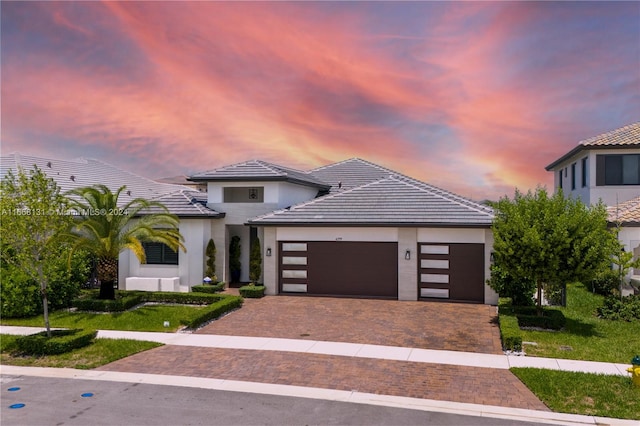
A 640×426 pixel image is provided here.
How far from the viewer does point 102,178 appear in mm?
37000

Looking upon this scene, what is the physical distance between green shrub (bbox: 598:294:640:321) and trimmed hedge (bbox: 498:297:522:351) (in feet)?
11.8

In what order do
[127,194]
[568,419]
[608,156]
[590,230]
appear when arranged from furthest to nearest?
[127,194] → [608,156] → [590,230] → [568,419]

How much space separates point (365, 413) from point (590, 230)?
1177 cm

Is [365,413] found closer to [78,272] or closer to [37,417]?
[37,417]

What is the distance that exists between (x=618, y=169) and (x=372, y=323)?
19.8 meters

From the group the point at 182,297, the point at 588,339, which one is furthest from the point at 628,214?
the point at 182,297

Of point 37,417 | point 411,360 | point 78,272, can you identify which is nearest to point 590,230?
point 411,360

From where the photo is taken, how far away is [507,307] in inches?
783

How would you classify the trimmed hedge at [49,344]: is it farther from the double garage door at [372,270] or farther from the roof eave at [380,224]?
the double garage door at [372,270]

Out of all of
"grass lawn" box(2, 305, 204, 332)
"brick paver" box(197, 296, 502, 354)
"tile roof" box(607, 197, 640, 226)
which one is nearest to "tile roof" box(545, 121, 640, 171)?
"tile roof" box(607, 197, 640, 226)

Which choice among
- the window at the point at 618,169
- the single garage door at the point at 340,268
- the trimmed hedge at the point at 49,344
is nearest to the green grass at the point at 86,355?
the trimmed hedge at the point at 49,344

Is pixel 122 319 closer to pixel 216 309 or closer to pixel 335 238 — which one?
pixel 216 309

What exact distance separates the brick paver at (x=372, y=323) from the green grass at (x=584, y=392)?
8.79ft

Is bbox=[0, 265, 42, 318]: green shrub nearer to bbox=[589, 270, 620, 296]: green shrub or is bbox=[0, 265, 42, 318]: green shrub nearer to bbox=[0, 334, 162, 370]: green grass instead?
bbox=[0, 334, 162, 370]: green grass
